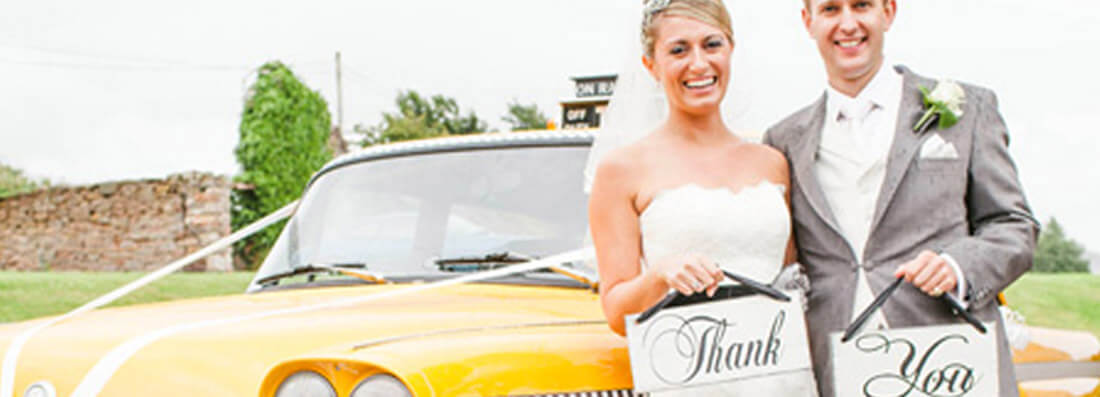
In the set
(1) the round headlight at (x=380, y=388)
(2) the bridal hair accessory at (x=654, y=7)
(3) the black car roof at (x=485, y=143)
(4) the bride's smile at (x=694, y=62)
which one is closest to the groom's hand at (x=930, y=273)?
(4) the bride's smile at (x=694, y=62)

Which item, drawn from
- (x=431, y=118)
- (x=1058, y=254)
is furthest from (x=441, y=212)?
(x=431, y=118)

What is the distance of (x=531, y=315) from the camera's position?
271 centimetres

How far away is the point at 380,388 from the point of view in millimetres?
2127

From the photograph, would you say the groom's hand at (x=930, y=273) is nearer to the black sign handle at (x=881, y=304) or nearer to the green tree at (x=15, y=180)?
the black sign handle at (x=881, y=304)

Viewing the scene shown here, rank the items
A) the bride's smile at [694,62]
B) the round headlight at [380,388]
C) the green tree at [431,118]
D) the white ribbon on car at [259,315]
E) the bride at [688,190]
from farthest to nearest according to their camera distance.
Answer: the green tree at [431,118]
the white ribbon on car at [259,315]
the bride's smile at [694,62]
the bride at [688,190]
the round headlight at [380,388]

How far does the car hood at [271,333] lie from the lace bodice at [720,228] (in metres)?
0.31

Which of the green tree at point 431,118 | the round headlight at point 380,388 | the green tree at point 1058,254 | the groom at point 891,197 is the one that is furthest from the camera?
the green tree at point 431,118

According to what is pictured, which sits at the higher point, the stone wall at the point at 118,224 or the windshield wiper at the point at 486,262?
the windshield wiper at the point at 486,262

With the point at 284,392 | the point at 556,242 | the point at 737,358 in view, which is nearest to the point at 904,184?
the point at 737,358

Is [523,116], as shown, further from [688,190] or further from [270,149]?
[688,190]

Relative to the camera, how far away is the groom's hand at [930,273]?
7.05 ft

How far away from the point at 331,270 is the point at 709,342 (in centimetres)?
174

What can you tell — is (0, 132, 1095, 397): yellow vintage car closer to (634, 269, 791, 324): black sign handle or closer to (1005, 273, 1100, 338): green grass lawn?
(634, 269, 791, 324): black sign handle

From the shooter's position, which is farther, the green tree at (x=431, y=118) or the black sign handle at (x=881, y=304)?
the green tree at (x=431, y=118)
